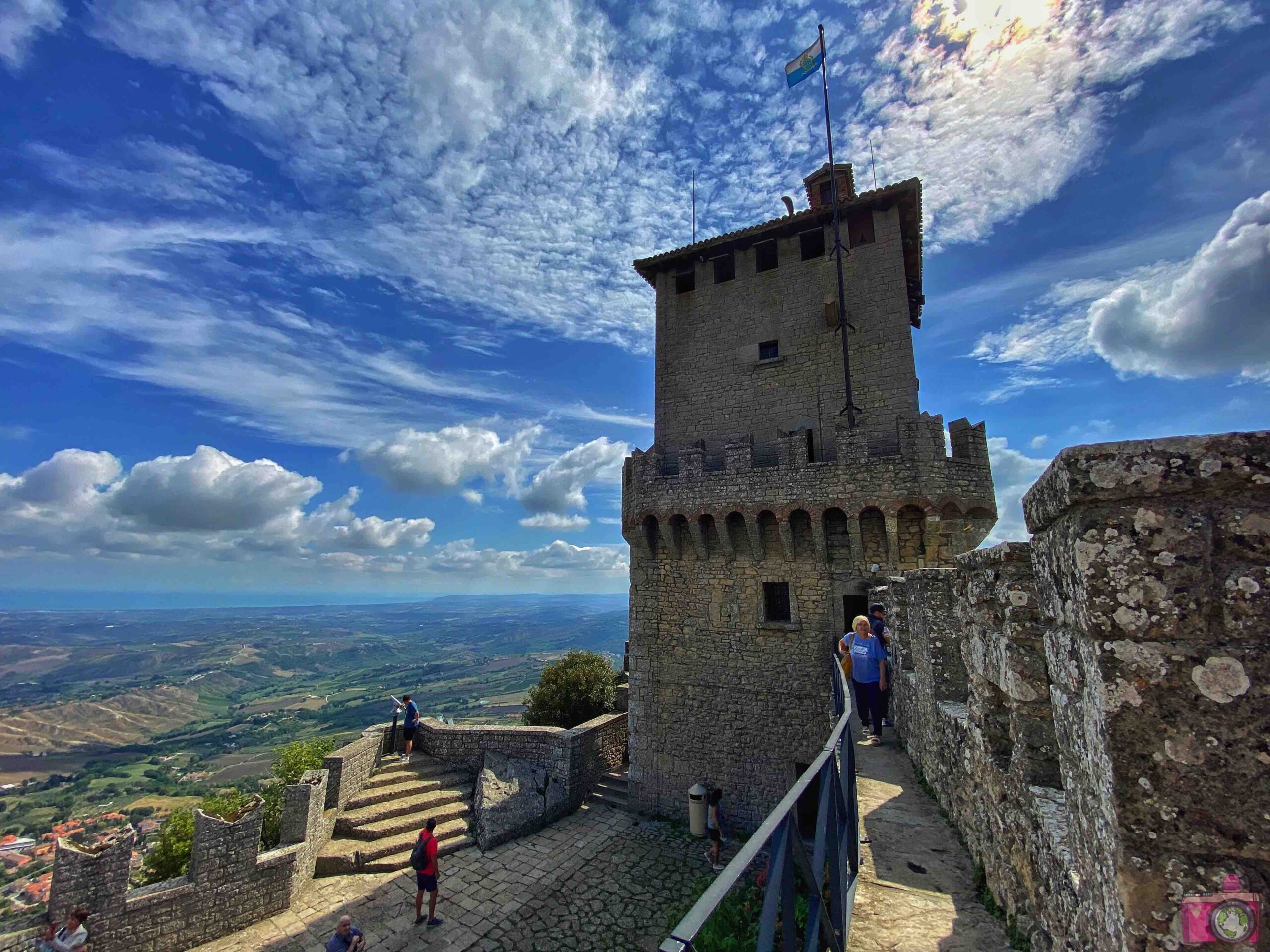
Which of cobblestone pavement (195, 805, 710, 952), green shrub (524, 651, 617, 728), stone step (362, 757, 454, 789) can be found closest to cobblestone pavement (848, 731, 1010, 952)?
cobblestone pavement (195, 805, 710, 952)

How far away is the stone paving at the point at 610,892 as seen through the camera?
304 cm

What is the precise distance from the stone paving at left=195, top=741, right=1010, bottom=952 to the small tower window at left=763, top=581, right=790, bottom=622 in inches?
199

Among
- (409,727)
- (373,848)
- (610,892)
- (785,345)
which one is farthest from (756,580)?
(373,848)

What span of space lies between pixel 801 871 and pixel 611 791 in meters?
13.9

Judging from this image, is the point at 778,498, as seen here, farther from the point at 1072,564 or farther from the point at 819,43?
the point at 819,43

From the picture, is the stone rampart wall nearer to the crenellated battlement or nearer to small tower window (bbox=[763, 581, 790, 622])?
the crenellated battlement

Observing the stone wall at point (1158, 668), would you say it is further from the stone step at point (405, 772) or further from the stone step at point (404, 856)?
the stone step at point (405, 772)

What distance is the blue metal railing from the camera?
5.08 feet

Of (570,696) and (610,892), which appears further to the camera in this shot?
(570,696)

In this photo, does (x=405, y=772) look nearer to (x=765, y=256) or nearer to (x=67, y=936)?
(x=67, y=936)

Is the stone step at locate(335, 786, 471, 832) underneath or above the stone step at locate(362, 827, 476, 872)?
above

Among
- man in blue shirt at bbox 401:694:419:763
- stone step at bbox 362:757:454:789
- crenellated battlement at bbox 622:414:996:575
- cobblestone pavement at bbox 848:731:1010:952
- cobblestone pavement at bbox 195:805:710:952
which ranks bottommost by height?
cobblestone pavement at bbox 195:805:710:952

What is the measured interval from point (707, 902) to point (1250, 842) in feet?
4.43

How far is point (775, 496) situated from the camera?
12.4m
